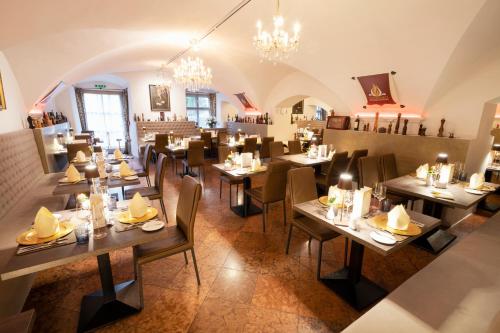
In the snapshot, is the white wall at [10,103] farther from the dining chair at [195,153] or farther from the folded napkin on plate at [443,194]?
the folded napkin on plate at [443,194]

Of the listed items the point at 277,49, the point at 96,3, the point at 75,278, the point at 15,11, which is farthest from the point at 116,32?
the point at 75,278

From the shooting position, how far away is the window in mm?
11789

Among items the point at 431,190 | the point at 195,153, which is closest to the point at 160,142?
the point at 195,153

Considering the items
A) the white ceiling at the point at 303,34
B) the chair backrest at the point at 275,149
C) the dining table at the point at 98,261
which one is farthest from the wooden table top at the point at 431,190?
the dining table at the point at 98,261

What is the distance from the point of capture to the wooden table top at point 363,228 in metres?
1.69

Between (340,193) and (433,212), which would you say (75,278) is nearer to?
(340,193)

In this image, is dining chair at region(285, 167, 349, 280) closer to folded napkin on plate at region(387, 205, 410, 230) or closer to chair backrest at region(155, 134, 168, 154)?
folded napkin on plate at region(387, 205, 410, 230)

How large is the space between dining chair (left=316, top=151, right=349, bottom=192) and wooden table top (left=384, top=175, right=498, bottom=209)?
1.04 m

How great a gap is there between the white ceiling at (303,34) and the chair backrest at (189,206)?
2.58 meters

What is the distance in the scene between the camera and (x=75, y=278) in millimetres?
2549

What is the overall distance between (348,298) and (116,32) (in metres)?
5.43

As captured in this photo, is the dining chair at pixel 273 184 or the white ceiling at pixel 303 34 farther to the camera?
the dining chair at pixel 273 184

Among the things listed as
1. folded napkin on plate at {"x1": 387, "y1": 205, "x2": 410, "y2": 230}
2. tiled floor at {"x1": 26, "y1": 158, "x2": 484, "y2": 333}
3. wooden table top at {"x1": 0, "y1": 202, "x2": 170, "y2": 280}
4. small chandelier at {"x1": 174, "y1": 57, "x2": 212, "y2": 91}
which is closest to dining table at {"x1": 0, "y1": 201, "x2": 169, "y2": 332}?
wooden table top at {"x1": 0, "y1": 202, "x2": 170, "y2": 280}

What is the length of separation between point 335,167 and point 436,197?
1682 millimetres
